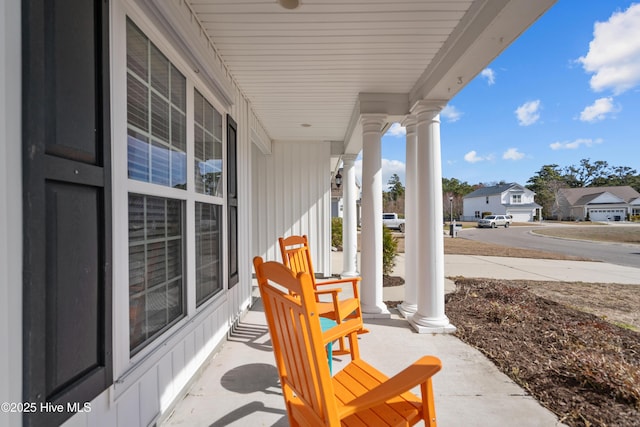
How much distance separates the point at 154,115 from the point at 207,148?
781mm

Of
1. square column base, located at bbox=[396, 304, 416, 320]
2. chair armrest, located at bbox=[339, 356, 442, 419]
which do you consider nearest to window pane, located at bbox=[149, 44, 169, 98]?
chair armrest, located at bbox=[339, 356, 442, 419]

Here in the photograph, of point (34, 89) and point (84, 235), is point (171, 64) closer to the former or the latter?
point (34, 89)

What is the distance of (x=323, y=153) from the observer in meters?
5.77

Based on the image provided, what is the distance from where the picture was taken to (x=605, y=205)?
125 ft

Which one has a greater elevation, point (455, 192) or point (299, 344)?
point (455, 192)

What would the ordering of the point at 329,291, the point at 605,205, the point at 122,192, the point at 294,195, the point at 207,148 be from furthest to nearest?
the point at 605,205, the point at 294,195, the point at 207,148, the point at 329,291, the point at 122,192

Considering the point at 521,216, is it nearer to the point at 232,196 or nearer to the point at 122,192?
the point at 232,196

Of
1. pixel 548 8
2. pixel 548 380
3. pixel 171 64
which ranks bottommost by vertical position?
pixel 548 380

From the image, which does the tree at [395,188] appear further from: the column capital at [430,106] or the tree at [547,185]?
the column capital at [430,106]

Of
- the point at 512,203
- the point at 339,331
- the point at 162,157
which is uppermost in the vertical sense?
the point at 512,203

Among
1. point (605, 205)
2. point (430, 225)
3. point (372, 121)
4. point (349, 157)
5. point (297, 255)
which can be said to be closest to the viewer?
point (297, 255)

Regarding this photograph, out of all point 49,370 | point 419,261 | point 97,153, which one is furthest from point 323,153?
point 49,370

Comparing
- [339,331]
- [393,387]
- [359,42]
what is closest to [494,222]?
[359,42]

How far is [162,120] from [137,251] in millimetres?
770
